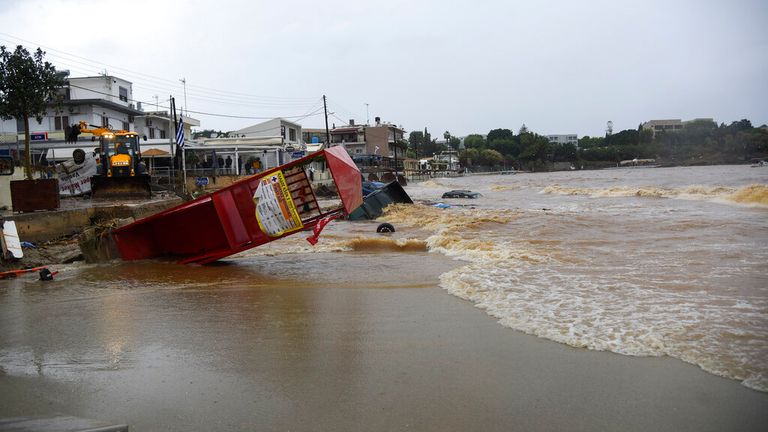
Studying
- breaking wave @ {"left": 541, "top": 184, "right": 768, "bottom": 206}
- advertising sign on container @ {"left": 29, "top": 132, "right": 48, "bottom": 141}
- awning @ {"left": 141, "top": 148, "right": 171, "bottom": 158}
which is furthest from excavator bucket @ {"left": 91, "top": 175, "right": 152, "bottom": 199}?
breaking wave @ {"left": 541, "top": 184, "right": 768, "bottom": 206}

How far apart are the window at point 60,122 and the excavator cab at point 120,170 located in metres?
22.8

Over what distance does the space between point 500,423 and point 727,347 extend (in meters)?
2.83

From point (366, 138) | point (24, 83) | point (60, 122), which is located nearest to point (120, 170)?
point (24, 83)

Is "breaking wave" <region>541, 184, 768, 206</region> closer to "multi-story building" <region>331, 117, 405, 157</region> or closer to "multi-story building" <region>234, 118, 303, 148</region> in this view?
"multi-story building" <region>234, 118, 303, 148</region>

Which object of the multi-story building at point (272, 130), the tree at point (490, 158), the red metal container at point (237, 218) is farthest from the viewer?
the tree at point (490, 158)

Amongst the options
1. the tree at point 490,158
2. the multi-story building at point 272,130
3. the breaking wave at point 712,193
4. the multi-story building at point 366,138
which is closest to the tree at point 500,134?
the tree at point 490,158

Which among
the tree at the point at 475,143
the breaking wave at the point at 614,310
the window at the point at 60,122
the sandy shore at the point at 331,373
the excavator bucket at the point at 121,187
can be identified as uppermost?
Result: the tree at the point at 475,143

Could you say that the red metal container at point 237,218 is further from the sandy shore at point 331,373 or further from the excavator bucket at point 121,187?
the excavator bucket at point 121,187

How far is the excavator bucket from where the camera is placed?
20.0 meters

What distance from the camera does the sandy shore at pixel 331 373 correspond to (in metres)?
3.70

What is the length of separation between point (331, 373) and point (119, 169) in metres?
19.0

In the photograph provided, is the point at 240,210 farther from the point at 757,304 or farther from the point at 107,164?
the point at 107,164

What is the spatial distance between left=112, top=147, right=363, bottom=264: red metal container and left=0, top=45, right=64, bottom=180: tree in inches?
354

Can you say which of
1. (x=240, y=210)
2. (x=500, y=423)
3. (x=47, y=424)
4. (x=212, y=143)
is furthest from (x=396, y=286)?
(x=212, y=143)
